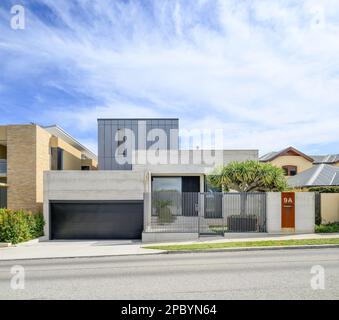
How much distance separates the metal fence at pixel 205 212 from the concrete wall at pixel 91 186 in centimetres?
187

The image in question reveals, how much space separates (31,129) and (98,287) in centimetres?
1544

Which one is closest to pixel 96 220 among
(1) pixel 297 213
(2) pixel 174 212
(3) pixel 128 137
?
(2) pixel 174 212

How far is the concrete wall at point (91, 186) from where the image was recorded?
20.9 metres

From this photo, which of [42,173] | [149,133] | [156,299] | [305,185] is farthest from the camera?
[149,133]

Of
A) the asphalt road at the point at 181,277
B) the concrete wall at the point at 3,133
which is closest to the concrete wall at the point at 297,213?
the asphalt road at the point at 181,277

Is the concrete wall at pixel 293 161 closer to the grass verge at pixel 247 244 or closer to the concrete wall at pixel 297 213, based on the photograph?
the concrete wall at pixel 297 213

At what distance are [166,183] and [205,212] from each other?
28.6ft

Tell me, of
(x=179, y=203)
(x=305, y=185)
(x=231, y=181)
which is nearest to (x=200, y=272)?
(x=179, y=203)

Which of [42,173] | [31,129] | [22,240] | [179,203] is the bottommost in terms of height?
[22,240]

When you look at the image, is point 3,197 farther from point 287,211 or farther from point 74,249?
point 287,211

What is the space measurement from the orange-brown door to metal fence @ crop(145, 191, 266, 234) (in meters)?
0.98

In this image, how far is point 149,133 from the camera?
38.1 m

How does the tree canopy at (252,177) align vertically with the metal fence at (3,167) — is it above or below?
below
